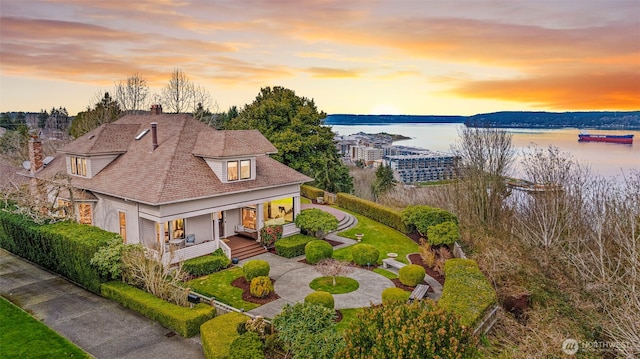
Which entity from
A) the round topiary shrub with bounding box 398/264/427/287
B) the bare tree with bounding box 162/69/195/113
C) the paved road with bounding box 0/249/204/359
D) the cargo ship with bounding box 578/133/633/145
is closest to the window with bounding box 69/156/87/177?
the paved road with bounding box 0/249/204/359

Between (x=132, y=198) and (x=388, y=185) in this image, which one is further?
(x=388, y=185)

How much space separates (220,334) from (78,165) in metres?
20.2

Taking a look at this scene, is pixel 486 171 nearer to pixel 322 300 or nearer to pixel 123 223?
pixel 322 300

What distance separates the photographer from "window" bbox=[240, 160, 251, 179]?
26297 mm

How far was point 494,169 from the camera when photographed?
102ft

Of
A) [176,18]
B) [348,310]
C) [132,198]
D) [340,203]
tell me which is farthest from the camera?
[340,203]

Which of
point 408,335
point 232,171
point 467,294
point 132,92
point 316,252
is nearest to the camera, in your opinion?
point 408,335

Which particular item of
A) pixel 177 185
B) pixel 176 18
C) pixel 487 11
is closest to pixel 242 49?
pixel 176 18

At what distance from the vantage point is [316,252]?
23734 millimetres

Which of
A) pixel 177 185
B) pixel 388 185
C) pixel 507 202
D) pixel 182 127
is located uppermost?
pixel 182 127

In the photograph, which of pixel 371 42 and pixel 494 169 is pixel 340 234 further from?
pixel 371 42

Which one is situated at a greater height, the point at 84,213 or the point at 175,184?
the point at 175,184

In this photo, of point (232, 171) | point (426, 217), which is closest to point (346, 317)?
point (232, 171)

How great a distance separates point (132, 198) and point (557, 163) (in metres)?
26.2
